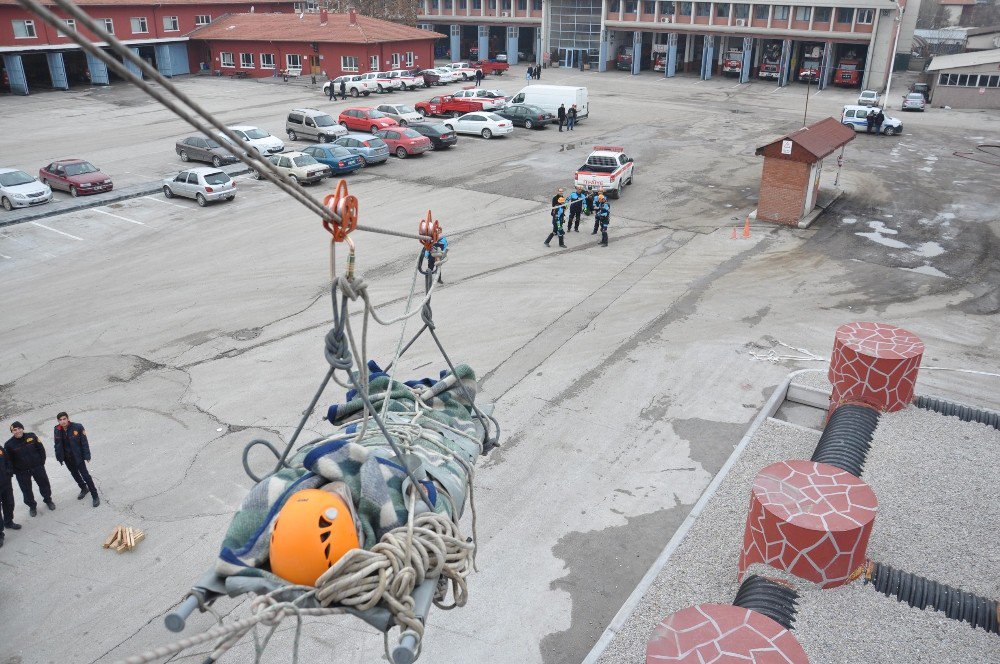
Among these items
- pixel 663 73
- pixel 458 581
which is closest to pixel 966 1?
pixel 663 73

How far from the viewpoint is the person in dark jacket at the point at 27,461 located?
34.3 feet

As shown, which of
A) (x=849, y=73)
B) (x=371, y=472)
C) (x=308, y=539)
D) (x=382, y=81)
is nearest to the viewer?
(x=308, y=539)

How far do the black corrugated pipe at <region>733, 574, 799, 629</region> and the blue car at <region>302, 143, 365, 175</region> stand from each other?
24996mm

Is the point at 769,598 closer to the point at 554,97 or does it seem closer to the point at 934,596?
the point at 934,596

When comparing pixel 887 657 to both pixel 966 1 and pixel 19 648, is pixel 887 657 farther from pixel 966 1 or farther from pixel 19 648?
pixel 966 1

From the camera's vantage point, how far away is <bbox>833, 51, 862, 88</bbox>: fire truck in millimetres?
54656

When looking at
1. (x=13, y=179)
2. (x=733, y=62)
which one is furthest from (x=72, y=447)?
(x=733, y=62)

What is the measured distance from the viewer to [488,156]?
109 ft

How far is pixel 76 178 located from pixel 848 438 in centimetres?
2693

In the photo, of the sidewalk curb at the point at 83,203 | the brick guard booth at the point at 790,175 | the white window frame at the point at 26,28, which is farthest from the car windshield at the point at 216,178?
the white window frame at the point at 26,28

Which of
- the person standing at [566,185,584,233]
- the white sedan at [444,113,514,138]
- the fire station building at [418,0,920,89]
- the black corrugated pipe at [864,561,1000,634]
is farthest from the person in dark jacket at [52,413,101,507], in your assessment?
the fire station building at [418,0,920,89]

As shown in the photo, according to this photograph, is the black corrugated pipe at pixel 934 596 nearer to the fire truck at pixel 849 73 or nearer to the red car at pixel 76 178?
the red car at pixel 76 178

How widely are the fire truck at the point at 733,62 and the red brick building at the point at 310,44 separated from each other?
23.4 metres

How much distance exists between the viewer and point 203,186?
1024 inches
